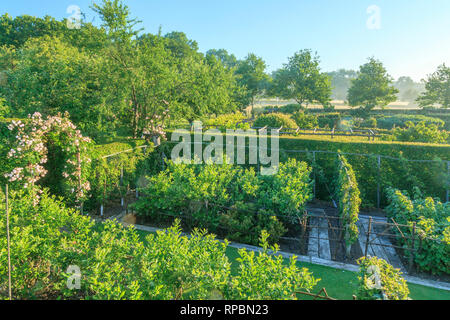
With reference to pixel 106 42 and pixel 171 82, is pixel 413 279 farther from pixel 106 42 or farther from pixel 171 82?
pixel 106 42

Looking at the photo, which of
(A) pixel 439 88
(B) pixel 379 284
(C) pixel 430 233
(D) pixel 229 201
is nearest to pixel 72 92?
(D) pixel 229 201

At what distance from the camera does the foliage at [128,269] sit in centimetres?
349

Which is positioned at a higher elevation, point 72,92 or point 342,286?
point 72,92

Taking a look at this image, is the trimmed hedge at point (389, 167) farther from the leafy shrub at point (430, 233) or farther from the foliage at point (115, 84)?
the foliage at point (115, 84)

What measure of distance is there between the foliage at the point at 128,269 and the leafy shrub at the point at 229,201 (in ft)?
9.54

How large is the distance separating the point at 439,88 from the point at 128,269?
4516 centimetres

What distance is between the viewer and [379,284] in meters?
3.81

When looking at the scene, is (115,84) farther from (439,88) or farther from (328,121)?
(439,88)

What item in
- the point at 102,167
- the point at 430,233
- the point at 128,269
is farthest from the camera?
the point at 102,167

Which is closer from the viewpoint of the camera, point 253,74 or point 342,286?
point 342,286

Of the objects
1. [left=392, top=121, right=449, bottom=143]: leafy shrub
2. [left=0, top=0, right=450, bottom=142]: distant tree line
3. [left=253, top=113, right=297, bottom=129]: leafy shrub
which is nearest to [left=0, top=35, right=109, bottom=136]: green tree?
[left=0, top=0, right=450, bottom=142]: distant tree line
